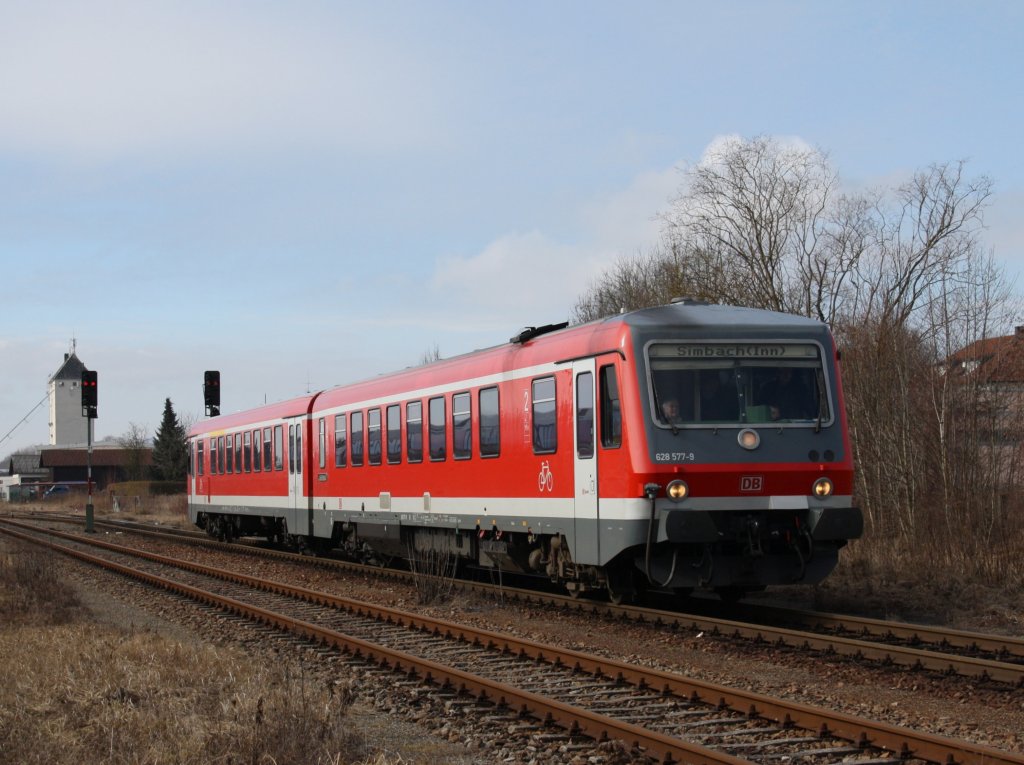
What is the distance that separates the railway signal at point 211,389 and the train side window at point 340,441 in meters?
15.0

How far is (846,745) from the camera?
7180 millimetres

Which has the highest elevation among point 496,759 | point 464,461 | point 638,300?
point 638,300

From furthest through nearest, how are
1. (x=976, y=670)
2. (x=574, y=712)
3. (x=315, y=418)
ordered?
(x=315, y=418) → (x=976, y=670) → (x=574, y=712)

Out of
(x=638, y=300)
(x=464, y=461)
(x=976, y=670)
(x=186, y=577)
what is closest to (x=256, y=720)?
(x=976, y=670)

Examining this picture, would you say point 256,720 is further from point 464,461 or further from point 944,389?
point 944,389

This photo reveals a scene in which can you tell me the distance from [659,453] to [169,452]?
264ft

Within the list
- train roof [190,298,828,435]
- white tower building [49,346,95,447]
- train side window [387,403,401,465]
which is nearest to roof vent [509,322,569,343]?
train roof [190,298,828,435]

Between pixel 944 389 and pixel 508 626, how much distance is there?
9.42m

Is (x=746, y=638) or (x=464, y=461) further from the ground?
(x=464, y=461)

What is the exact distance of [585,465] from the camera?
13125 mm

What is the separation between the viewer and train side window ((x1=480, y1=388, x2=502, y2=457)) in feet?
50.7

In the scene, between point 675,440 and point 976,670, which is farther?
point 675,440

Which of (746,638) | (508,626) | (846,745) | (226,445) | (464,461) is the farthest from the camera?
(226,445)

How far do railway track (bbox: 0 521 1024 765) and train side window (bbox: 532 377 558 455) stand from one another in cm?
249
